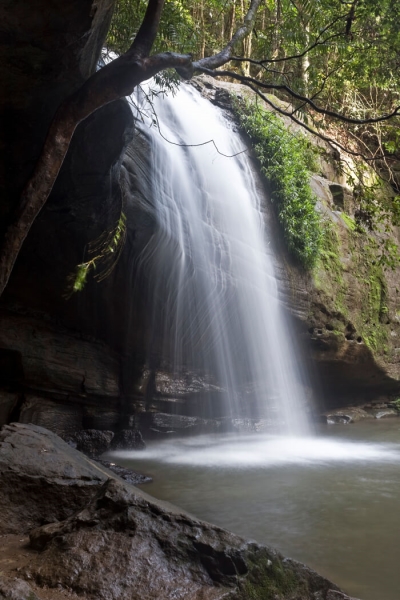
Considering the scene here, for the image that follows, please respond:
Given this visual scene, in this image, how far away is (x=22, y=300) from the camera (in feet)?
→ 26.0

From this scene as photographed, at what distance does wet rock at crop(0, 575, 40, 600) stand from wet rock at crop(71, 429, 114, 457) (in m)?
5.60

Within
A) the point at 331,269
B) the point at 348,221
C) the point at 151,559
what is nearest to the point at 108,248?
the point at 151,559

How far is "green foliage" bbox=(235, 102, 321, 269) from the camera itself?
10.8m

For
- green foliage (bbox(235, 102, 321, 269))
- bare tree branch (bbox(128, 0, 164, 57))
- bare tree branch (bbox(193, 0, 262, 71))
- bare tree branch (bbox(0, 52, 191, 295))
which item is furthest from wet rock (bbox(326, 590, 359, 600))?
green foliage (bbox(235, 102, 321, 269))

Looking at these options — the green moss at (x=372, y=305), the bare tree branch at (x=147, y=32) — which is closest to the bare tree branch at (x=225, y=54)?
the bare tree branch at (x=147, y=32)

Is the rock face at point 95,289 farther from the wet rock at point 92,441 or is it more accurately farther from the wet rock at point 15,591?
the wet rock at point 15,591

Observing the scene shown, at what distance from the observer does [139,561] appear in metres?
2.62

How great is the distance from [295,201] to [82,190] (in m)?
5.82

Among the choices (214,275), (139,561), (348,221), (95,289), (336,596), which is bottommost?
Answer: (336,596)

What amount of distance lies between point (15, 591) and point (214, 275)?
7181 millimetres

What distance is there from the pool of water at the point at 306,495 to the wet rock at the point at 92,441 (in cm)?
39

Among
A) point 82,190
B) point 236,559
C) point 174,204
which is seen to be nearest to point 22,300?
point 82,190

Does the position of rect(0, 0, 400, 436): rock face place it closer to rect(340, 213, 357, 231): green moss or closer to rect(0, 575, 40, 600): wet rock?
rect(340, 213, 357, 231): green moss

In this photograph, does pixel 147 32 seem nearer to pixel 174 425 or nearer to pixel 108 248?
pixel 108 248
